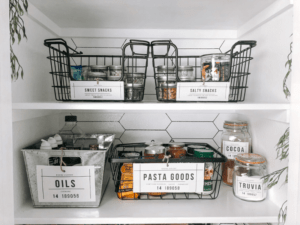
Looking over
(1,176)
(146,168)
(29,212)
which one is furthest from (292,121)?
(29,212)

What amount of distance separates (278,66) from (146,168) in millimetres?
642

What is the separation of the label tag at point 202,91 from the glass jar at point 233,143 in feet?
0.87

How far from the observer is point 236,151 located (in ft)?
3.21

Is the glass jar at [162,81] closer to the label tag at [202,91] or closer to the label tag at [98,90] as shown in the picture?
the label tag at [202,91]

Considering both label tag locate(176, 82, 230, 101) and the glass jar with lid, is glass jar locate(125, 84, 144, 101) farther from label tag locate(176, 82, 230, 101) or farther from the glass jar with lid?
label tag locate(176, 82, 230, 101)

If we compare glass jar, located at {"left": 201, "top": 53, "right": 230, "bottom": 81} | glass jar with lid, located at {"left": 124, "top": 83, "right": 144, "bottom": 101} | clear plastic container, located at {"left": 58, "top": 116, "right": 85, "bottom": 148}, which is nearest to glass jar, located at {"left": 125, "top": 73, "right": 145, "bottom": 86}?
glass jar with lid, located at {"left": 124, "top": 83, "right": 144, "bottom": 101}

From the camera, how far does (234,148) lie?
3.23 ft

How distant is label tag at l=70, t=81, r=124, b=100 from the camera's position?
0.81m

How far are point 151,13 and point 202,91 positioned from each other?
0.42 meters

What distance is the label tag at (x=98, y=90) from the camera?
2.67ft

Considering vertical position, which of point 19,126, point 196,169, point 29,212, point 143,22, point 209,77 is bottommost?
point 29,212

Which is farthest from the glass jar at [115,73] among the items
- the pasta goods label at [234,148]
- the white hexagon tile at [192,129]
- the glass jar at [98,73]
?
the pasta goods label at [234,148]

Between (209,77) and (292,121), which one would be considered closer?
(292,121)

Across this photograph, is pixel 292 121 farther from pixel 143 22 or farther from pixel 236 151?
pixel 143 22
